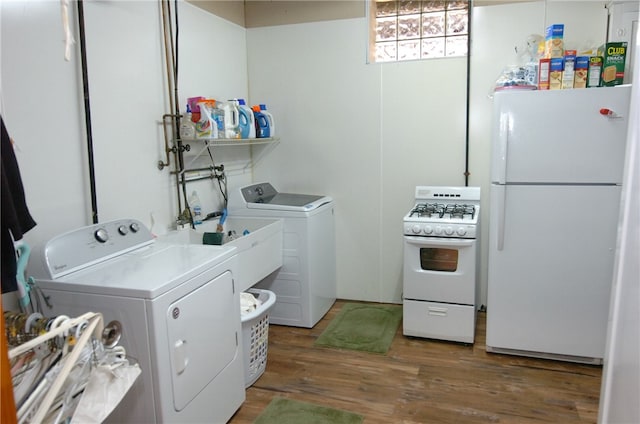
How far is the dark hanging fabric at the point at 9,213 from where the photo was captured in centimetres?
132

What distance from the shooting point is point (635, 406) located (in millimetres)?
1019

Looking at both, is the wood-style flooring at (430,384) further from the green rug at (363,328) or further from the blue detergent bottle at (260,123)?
the blue detergent bottle at (260,123)

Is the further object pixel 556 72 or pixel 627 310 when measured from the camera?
pixel 556 72

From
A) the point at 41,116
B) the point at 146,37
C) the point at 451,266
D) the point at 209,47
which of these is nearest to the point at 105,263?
the point at 41,116

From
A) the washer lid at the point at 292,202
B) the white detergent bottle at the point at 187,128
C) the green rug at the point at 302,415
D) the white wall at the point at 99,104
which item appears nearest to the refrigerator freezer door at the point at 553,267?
the green rug at the point at 302,415

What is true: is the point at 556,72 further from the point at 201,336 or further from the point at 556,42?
the point at 201,336

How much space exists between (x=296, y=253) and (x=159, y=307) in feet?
5.40

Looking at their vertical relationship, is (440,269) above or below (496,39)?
below

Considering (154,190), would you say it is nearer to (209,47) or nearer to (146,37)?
Answer: (146,37)

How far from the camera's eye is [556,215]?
270 cm

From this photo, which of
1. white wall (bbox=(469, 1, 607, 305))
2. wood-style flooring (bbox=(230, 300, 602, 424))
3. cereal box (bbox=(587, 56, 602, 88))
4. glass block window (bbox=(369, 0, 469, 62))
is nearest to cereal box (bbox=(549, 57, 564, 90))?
cereal box (bbox=(587, 56, 602, 88))

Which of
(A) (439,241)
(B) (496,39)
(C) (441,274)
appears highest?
(B) (496,39)

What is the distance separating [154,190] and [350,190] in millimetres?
1596

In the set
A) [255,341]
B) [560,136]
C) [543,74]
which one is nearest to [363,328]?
[255,341]
